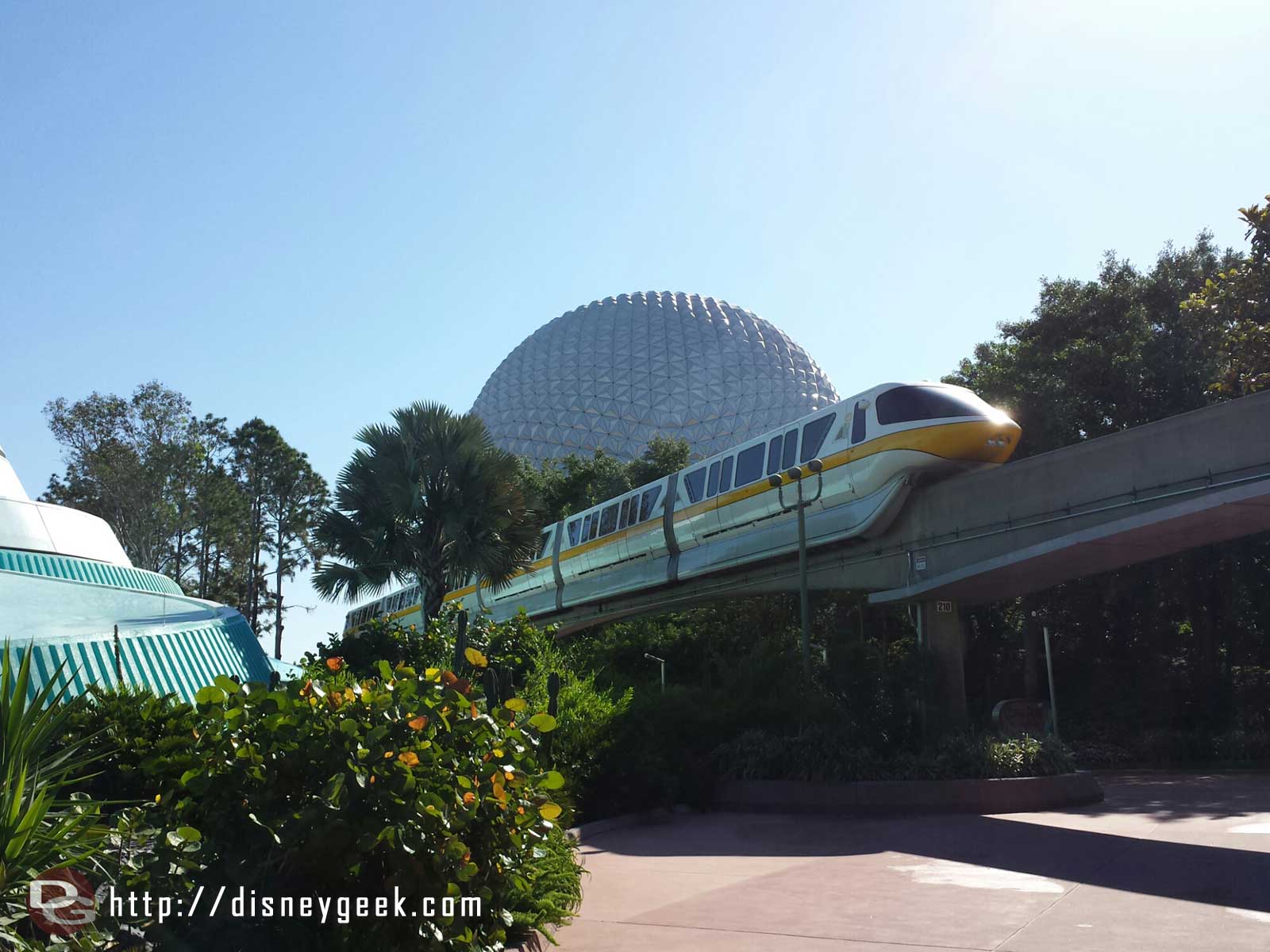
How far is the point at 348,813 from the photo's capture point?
4.77 m

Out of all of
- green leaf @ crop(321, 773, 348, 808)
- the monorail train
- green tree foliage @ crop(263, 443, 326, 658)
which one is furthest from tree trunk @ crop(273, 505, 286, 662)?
green leaf @ crop(321, 773, 348, 808)

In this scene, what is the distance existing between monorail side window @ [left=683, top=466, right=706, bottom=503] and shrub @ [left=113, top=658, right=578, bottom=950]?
20864 mm

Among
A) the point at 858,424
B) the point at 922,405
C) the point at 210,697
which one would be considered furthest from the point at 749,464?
the point at 210,697

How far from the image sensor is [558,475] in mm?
49938

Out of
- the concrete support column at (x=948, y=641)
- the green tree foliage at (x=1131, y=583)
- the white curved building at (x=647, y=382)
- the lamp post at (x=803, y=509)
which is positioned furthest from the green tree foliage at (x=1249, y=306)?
the white curved building at (x=647, y=382)

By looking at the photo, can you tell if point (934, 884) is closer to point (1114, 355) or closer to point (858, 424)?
point (858, 424)

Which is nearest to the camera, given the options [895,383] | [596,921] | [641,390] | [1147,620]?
[596,921]

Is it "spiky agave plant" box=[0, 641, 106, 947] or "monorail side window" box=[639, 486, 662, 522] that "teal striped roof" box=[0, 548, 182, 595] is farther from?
"spiky agave plant" box=[0, 641, 106, 947]

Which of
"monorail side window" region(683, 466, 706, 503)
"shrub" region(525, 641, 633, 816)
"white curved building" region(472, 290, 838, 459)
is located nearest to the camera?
"shrub" region(525, 641, 633, 816)

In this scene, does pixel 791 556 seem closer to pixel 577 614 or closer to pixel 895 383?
pixel 895 383

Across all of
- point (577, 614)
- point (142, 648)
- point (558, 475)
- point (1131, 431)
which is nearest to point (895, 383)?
point (1131, 431)

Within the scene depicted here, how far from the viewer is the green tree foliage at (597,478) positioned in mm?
47156

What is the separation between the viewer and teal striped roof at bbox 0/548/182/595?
23469 millimetres

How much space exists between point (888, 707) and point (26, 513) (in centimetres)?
2237
